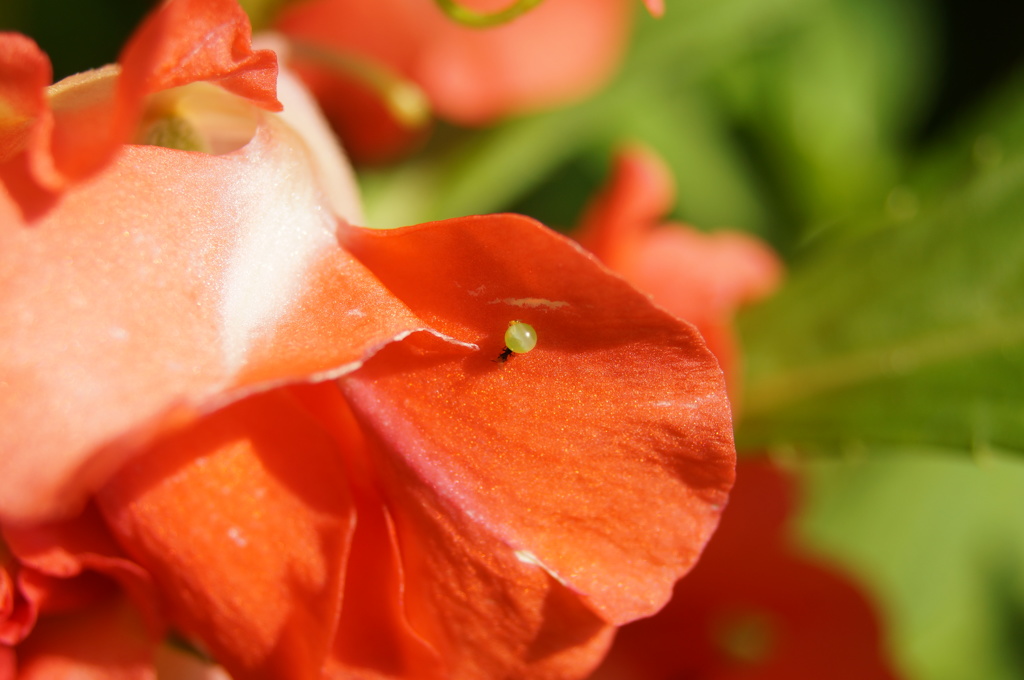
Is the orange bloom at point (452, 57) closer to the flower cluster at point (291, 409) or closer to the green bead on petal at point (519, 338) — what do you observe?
the flower cluster at point (291, 409)

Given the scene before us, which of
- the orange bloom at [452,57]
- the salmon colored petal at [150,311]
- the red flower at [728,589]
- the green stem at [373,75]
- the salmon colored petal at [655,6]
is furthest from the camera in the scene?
the orange bloom at [452,57]

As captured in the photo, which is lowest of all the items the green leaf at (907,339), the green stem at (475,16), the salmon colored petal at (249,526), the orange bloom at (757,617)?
the orange bloom at (757,617)

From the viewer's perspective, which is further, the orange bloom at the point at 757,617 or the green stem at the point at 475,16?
the orange bloom at the point at 757,617

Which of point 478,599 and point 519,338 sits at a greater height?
point 519,338

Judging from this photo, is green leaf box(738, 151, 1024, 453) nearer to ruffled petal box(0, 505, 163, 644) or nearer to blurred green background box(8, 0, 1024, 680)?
blurred green background box(8, 0, 1024, 680)

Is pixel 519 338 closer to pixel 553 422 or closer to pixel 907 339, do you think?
pixel 553 422

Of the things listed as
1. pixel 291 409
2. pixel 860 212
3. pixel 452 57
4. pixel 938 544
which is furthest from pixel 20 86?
pixel 938 544

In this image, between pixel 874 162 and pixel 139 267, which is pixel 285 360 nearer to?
pixel 139 267

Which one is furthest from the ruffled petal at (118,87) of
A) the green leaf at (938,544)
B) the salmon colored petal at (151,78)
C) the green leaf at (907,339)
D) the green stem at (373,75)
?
the green leaf at (938,544)
